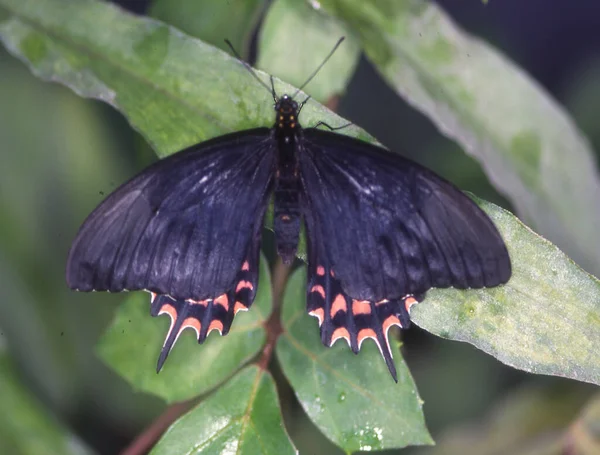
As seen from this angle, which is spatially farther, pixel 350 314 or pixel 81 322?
pixel 81 322

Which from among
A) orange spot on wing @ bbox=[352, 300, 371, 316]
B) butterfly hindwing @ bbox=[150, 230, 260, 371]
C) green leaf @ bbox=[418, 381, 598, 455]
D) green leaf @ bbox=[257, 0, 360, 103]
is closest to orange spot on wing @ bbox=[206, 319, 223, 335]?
butterfly hindwing @ bbox=[150, 230, 260, 371]

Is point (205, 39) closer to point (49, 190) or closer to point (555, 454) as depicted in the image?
point (49, 190)

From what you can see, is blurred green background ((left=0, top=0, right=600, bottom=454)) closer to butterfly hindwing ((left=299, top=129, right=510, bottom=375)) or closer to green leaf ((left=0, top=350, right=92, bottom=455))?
green leaf ((left=0, top=350, right=92, bottom=455))

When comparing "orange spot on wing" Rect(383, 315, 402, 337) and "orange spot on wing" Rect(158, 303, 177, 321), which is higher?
"orange spot on wing" Rect(383, 315, 402, 337)

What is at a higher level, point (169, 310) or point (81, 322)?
point (169, 310)

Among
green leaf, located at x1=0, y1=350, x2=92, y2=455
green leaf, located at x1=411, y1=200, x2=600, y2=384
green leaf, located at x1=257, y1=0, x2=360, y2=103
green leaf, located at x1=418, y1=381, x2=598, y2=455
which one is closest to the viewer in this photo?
green leaf, located at x1=411, y1=200, x2=600, y2=384

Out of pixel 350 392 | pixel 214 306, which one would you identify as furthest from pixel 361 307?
pixel 214 306

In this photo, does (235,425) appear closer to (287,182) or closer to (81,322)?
(287,182)

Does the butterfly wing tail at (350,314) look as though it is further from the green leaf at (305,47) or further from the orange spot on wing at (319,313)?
the green leaf at (305,47)
